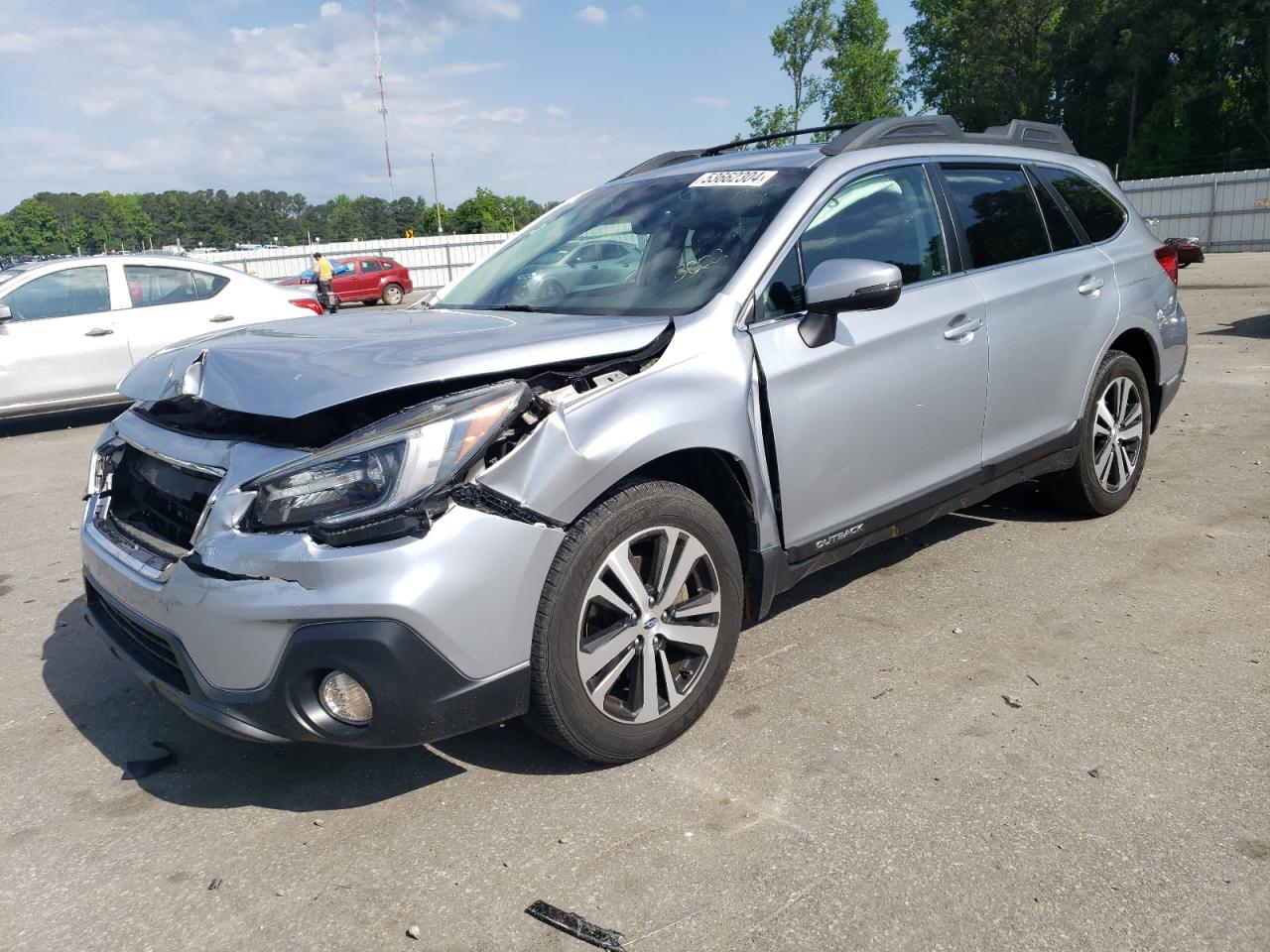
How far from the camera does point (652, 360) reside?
2.97 meters

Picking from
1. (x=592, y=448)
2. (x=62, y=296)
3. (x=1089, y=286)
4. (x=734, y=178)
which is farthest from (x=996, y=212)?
(x=62, y=296)

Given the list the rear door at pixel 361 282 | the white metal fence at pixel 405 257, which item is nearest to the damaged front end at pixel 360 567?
the rear door at pixel 361 282

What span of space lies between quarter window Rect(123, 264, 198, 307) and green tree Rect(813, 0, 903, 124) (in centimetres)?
5123

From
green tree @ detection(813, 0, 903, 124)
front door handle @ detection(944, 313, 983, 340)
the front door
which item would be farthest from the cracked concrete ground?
green tree @ detection(813, 0, 903, 124)

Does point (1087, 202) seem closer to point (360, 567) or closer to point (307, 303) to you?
point (360, 567)

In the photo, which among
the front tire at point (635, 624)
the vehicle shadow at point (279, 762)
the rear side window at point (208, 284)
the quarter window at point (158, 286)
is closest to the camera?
the front tire at point (635, 624)

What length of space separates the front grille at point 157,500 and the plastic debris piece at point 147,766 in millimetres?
713

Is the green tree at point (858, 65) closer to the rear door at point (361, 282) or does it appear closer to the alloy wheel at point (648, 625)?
the rear door at point (361, 282)

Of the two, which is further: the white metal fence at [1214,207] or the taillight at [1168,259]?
the white metal fence at [1214,207]

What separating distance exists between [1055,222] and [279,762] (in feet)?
13.0

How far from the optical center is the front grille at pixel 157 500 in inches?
108

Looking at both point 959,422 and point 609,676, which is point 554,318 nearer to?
point 609,676

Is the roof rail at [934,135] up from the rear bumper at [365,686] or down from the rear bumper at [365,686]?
up

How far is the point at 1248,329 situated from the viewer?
12.2 m
